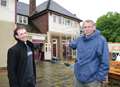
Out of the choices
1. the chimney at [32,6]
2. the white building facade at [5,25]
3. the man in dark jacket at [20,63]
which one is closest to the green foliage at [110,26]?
the chimney at [32,6]

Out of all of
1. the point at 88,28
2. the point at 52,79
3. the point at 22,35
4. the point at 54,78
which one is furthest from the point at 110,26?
the point at 22,35

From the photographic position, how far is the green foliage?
65.8 metres

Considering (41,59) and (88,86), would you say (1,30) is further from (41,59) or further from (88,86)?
(88,86)

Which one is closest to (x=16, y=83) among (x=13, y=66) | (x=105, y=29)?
(x=13, y=66)

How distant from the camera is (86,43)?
5.46 meters

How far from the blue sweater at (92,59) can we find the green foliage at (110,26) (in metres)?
59.7

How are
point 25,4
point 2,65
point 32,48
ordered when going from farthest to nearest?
point 25,4, point 2,65, point 32,48

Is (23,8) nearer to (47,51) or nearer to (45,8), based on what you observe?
(45,8)

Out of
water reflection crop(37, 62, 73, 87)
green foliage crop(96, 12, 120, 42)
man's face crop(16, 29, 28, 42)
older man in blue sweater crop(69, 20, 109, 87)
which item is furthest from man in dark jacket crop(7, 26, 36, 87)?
green foliage crop(96, 12, 120, 42)

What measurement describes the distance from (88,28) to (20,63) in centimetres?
129

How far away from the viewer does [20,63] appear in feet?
16.6

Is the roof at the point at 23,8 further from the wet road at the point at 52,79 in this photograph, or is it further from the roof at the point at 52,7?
the wet road at the point at 52,79

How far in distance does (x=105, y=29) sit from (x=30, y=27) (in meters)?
→ 33.5

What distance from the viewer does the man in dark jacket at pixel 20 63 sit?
4965 mm
